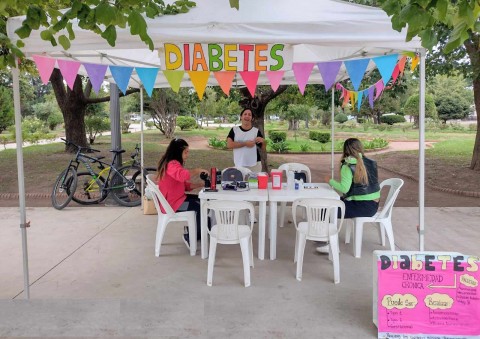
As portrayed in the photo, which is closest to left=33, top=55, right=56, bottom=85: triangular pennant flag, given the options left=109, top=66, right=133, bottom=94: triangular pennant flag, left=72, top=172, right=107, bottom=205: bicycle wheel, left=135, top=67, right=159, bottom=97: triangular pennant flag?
left=109, top=66, right=133, bottom=94: triangular pennant flag

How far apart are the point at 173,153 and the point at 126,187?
319 cm

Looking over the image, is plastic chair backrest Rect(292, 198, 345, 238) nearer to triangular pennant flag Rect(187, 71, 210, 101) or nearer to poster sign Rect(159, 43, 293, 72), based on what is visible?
poster sign Rect(159, 43, 293, 72)

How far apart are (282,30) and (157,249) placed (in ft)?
8.31

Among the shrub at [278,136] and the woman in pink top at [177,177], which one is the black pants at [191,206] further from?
the shrub at [278,136]

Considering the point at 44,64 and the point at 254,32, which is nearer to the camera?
the point at 254,32

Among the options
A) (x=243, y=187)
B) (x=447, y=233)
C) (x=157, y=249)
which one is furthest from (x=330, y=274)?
(x=447, y=233)

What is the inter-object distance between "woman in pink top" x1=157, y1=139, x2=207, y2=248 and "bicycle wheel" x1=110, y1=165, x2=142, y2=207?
8.87ft

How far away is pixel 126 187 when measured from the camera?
7262mm

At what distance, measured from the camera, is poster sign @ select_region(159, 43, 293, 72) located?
12.7ft

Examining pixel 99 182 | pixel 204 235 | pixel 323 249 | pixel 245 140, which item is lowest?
pixel 323 249

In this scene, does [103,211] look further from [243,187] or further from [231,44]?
[231,44]

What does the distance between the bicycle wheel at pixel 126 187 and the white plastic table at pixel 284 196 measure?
3383 millimetres

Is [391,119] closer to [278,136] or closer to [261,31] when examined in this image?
[278,136]

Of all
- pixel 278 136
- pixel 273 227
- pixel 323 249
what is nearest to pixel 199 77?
pixel 273 227
